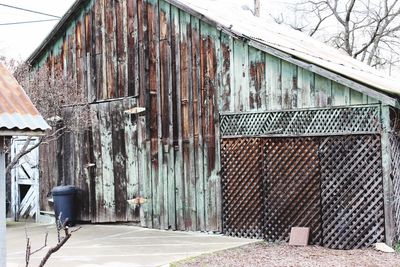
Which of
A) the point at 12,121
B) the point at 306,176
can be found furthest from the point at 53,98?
the point at 12,121

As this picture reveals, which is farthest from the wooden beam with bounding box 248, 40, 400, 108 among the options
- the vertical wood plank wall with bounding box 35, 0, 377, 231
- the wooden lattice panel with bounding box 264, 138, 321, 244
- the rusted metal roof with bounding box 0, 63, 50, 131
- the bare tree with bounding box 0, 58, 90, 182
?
the rusted metal roof with bounding box 0, 63, 50, 131

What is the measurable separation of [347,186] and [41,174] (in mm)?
8288

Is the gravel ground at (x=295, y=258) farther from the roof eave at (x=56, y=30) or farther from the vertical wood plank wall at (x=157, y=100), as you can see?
the roof eave at (x=56, y=30)

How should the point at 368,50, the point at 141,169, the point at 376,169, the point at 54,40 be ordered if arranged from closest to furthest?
1. the point at 376,169
2. the point at 141,169
3. the point at 54,40
4. the point at 368,50

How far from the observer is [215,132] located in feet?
38.5

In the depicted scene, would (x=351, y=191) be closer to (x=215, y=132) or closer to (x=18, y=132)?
(x=215, y=132)

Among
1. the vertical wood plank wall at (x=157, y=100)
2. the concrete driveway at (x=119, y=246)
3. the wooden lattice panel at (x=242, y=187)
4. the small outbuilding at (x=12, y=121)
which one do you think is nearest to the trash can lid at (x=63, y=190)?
the vertical wood plank wall at (x=157, y=100)

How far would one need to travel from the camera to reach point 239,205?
11.4 meters

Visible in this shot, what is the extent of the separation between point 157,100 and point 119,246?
3579 mm

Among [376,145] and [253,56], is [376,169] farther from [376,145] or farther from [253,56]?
[253,56]

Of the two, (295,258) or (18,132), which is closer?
(18,132)

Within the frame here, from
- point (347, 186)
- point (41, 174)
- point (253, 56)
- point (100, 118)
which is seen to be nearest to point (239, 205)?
point (347, 186)

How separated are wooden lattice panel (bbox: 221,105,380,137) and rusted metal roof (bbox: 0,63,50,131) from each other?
574 centimetres

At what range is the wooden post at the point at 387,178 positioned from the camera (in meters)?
9.70
